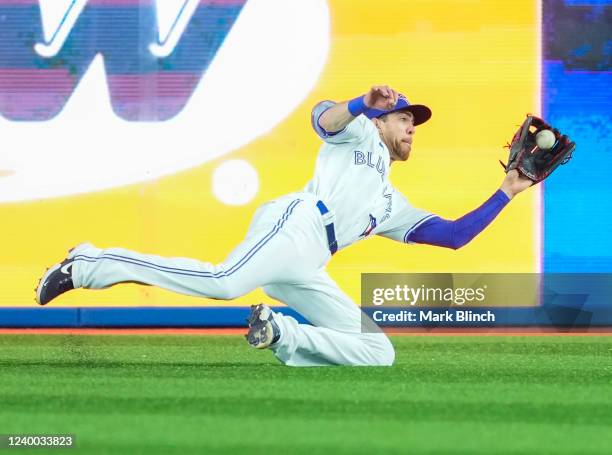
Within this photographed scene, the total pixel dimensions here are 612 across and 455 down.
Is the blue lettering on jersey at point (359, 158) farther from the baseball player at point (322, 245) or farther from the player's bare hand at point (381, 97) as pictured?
the player's bare hand at point (381, 97)

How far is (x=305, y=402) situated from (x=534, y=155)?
7.83ft

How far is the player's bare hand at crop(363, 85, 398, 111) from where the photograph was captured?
600 centimetres

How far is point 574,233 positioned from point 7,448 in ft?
21.0

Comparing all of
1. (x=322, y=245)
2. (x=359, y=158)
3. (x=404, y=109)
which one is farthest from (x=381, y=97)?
(x=404, y=109)

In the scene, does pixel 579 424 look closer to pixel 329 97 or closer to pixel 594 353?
pixel 594 353

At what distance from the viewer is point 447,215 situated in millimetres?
9797

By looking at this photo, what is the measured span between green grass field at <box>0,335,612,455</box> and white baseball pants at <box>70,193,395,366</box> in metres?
0.16

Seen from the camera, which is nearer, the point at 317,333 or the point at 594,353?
the point at 317,333

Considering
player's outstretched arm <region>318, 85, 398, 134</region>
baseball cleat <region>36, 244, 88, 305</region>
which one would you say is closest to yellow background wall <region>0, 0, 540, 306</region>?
player's outstretched arm <region>318, 85, 398, 134</region>

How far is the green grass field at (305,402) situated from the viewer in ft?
14.9

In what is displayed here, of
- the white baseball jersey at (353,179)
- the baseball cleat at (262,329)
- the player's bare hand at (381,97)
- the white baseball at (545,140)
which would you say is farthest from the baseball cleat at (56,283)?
the white baseball at (545,140)

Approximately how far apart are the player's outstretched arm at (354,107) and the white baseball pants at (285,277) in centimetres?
42

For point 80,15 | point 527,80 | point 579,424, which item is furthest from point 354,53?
point 579,424

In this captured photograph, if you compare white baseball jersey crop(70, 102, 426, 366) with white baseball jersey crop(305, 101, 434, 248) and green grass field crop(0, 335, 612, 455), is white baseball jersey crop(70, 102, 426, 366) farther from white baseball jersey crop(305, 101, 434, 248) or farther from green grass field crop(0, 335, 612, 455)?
green grass field crop(0, 335, 612, 455)
